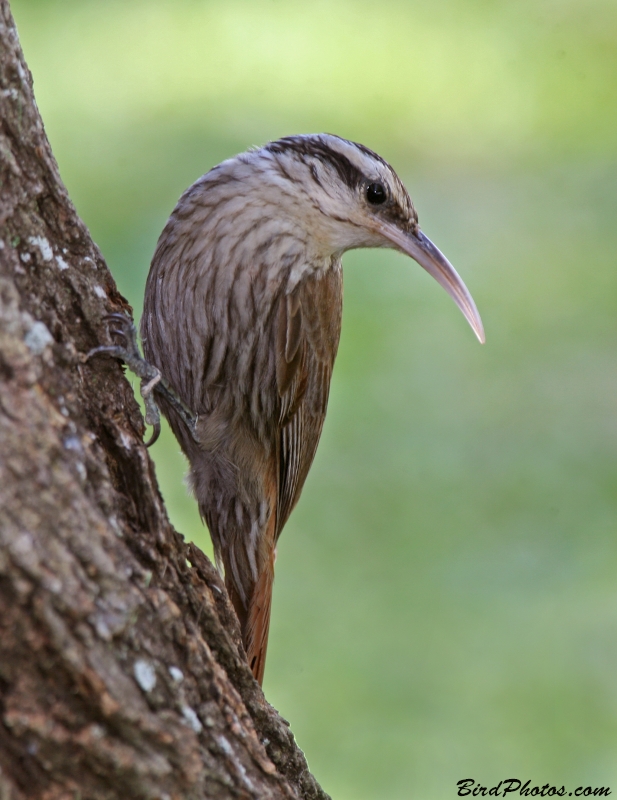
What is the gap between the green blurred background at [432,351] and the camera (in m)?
4.40

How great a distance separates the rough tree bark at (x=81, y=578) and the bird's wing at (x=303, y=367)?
3.53 feet

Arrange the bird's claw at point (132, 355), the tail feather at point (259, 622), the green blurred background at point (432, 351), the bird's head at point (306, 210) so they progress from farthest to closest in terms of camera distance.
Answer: the green blurred background at point (432, 351) < the tail feather at point (259, 622) < the bird's head at point (306, 210) < the bird's claw at point (132, 355)

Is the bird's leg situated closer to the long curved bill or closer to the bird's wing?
the bird's wing

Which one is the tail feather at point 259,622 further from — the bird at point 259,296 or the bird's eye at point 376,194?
the bird's eye at point 376,194

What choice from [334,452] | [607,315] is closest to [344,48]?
[607,315]

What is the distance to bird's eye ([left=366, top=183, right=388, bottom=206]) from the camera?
2.96m

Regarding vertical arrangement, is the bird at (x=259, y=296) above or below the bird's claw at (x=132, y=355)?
above

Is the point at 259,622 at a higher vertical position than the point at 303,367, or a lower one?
lower

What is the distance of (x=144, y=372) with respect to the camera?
8.61 ft

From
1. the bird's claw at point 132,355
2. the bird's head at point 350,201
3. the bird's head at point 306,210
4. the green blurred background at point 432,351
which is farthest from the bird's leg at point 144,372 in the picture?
the green blurred background at point 432,351

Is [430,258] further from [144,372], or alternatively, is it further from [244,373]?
[144,372]

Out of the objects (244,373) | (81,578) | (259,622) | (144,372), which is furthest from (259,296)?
(81,578)

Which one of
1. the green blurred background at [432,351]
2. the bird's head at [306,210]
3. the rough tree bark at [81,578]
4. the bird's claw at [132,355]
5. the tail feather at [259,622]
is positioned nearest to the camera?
the rough tree bark at [81,578]

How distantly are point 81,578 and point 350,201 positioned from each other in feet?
5.53
